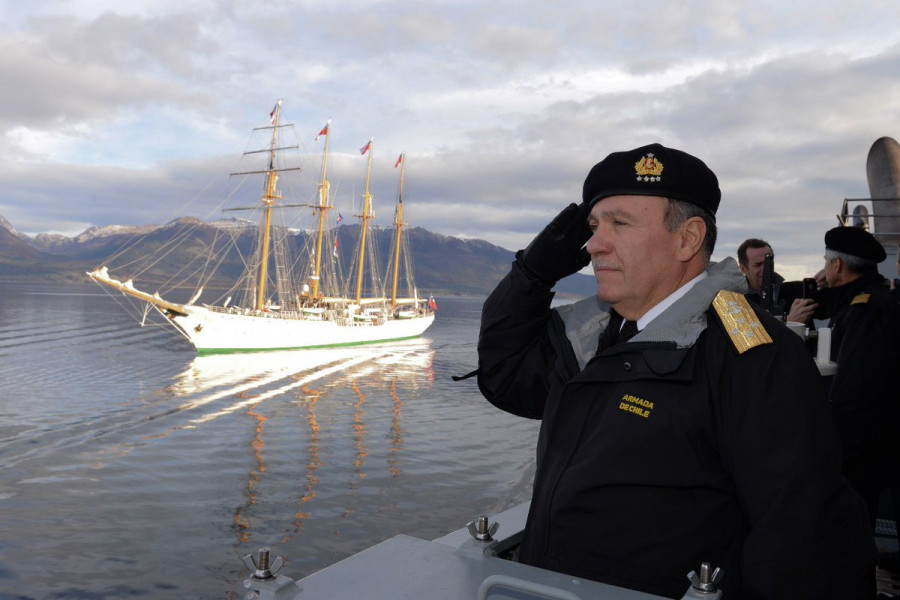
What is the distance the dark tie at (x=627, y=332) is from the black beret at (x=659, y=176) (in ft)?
1.40

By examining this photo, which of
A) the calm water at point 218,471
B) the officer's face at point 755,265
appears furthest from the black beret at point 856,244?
the calm water at point 218,471

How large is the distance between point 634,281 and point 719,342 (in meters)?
0.35

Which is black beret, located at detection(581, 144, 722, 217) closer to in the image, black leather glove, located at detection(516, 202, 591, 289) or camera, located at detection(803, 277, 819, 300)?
black leather glove, located at detection(516, 202, 591, 289)

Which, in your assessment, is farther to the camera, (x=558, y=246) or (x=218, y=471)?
(x=218, y=471)

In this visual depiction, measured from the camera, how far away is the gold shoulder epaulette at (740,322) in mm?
1795

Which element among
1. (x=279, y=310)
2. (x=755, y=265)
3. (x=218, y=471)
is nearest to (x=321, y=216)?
(x=279, y=310)

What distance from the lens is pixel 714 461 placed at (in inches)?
72.3

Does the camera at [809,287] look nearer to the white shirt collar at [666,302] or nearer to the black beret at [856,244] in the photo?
the black beret at [856,244]

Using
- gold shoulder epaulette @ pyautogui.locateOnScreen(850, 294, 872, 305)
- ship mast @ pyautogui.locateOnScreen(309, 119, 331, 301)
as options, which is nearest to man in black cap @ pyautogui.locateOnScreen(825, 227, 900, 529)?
gold shoulder epaulette @ pyautogui.locateOnScreen(850, 294, 872, 305)

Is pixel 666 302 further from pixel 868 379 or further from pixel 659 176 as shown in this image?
pixel 868 379

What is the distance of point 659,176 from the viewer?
207cm

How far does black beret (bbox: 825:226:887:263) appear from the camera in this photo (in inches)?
181

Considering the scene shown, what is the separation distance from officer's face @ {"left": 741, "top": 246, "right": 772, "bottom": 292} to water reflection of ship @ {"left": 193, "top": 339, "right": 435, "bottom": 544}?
28.0ft

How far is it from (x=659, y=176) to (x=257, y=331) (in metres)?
47.1
